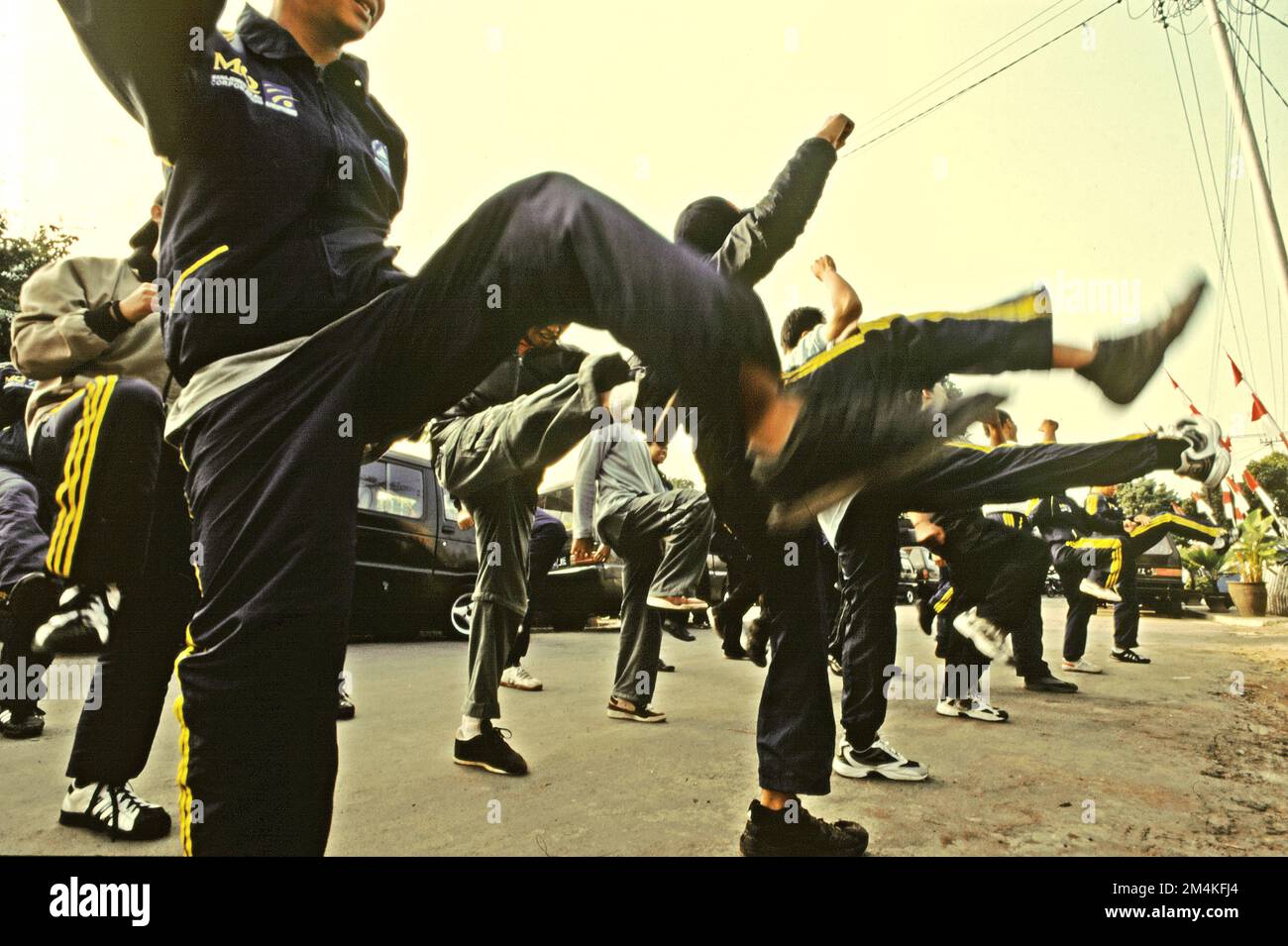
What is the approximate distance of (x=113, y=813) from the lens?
196cm

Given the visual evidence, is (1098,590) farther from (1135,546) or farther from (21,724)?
(21,724)

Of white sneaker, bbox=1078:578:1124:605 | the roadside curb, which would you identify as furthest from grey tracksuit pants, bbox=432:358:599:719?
the roadside curb

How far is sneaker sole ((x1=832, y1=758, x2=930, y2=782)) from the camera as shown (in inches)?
105

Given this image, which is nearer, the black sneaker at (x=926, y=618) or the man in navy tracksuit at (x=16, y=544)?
the man in navy tracksuit at (x=16, y=544)

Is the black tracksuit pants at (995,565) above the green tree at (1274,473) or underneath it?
underneath

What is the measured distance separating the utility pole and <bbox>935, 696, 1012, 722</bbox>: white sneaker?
19.2 feet

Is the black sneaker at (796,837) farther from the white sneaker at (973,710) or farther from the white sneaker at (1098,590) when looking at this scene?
the white sneaker at (1098,590)

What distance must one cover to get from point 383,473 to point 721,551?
11.8ft

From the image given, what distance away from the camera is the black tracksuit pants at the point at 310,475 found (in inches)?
40.2

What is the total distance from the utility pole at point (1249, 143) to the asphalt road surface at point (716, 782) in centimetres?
A: 460

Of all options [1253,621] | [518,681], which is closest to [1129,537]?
[518,681]

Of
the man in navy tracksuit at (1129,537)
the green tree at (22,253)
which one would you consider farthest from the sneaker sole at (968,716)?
the green tree at (22,253)
